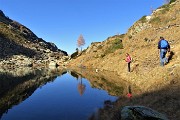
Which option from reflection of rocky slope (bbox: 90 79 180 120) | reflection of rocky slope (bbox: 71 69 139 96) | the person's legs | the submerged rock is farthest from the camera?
the person's legs

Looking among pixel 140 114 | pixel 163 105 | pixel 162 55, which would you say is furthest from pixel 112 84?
pixel 140 114

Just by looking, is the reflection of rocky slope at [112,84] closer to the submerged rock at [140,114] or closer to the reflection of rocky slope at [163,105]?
the reflection of rocky slope at [163,105]

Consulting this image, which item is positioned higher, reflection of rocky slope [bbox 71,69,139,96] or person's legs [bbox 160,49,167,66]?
person's legs [bbox 160,49,167,66]

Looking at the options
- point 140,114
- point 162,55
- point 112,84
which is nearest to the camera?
point 140,114

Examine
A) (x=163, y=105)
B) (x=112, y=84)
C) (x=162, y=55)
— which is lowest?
(x=163, y=105)

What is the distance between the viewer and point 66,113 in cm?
1780

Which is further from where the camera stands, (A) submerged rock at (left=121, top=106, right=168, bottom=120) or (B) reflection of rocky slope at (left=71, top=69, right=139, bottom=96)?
(B) reflection of rocky slope at (left=71, top=69, right=139, bottom=96)

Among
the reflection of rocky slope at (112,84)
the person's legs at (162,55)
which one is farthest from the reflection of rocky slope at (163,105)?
the person's legs at (162,55)

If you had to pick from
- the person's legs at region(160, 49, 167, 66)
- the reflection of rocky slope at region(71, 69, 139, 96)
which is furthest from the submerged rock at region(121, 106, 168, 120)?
the person's legs at region(160, 49, 167, 66)

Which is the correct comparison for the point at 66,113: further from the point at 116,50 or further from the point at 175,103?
the point at 116,50

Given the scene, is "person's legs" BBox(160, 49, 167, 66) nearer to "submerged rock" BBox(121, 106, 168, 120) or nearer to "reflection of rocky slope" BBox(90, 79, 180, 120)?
"reflection of rocky slope" BBox(90, 79, 180, 120)

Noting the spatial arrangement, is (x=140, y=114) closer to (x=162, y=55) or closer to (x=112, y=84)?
(x=162, y=55)

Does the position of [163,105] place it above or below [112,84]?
below

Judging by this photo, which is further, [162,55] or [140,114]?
[162,55]
